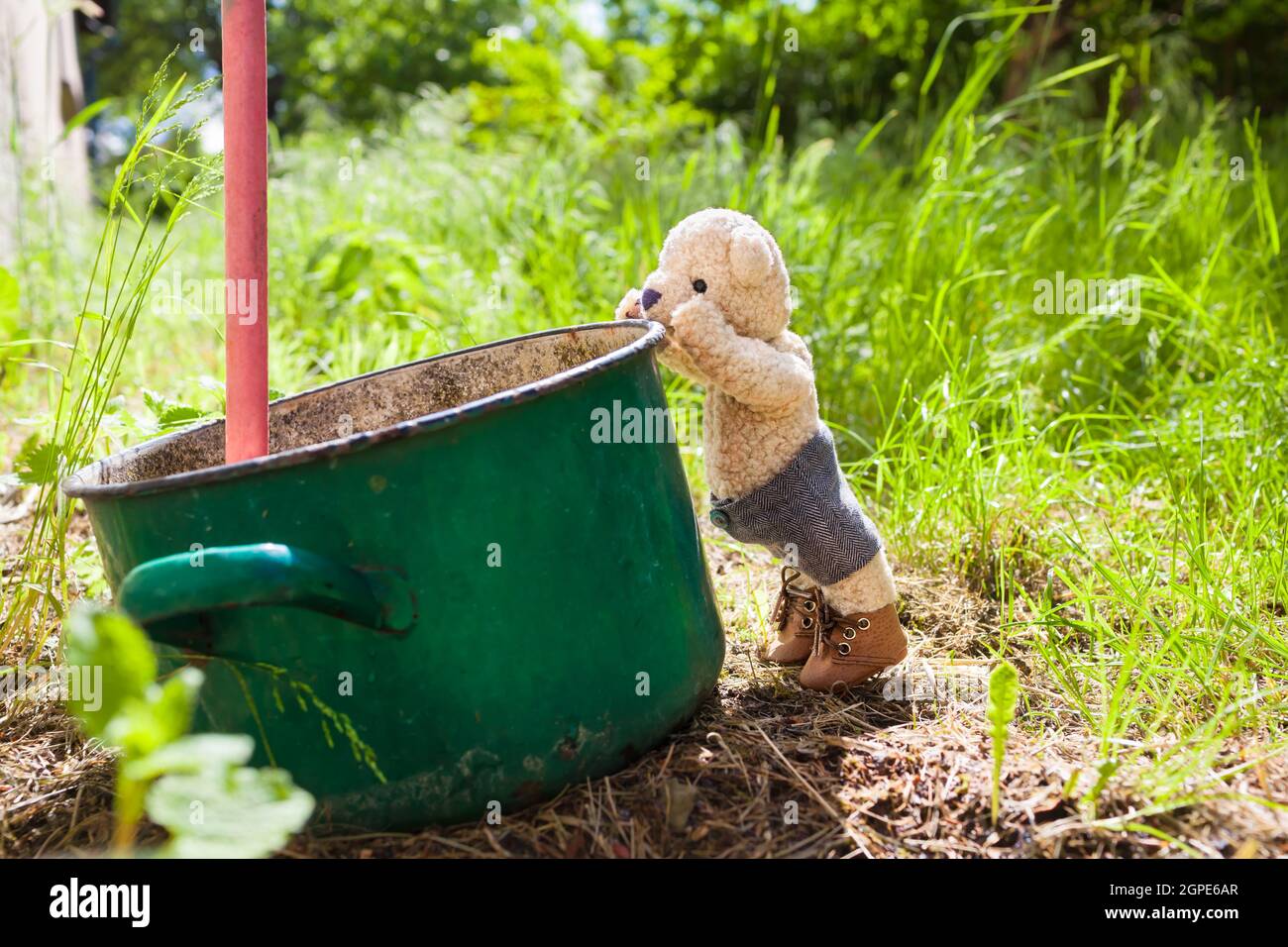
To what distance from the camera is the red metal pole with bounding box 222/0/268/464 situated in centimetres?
123

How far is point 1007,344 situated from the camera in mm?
2748

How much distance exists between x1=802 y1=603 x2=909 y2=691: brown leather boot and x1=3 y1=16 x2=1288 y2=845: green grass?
0.22 meters

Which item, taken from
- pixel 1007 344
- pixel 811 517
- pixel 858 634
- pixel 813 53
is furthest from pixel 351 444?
pixel 813 53

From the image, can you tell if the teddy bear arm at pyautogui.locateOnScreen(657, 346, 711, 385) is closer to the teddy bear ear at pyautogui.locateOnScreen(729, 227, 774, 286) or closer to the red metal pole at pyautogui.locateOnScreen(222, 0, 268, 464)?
the teddy bear ear at pyautogui.locateOnScreen(729, 227, 774, 286)

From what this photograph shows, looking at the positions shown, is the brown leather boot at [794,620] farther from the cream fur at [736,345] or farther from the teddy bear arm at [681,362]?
the teddy bear arm at [681,362]

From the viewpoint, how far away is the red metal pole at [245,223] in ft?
4.02

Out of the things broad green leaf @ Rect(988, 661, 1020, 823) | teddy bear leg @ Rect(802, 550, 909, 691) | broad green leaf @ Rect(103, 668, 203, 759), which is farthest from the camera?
teddy bear leg @ Rect(802, 550, 909, 691)

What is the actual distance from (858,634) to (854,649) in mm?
24

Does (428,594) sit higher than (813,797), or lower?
higher

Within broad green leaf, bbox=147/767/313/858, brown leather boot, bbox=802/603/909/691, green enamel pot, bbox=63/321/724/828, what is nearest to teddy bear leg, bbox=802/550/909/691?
brown leather boot, bbox=802/603/909/691

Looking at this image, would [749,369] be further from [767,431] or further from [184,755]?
[184,755]

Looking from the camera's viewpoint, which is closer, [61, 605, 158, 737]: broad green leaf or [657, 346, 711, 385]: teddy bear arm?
→ [61, 605, 158, 737]: broad green leaf
